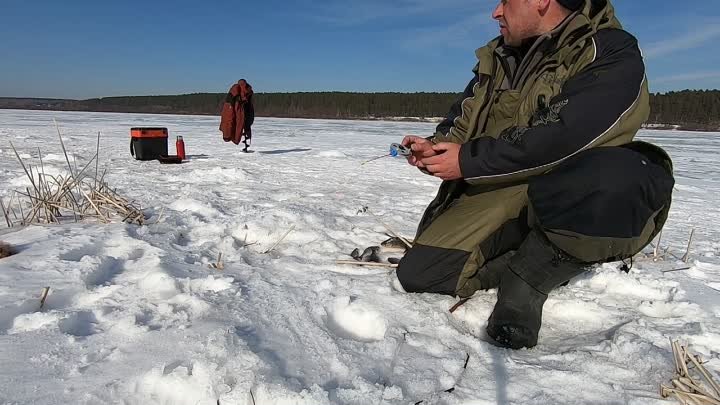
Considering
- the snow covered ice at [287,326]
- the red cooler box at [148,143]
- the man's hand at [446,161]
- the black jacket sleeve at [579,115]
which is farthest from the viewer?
the red cooler box at [148,143]

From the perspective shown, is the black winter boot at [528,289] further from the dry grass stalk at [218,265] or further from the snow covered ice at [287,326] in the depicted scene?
the dry grass stalk at [218,265]

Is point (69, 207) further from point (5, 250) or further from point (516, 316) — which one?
point (516, 316)

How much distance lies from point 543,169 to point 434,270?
624 millimetres

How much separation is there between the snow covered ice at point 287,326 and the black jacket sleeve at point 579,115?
0.63 metres

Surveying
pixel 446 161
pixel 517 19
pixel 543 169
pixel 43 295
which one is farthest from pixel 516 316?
pixel 43 295

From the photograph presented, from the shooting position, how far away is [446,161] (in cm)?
185

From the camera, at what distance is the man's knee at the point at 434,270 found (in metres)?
1.93

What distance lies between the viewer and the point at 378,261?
95.3 inches

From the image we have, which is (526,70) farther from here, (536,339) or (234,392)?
(234,392)

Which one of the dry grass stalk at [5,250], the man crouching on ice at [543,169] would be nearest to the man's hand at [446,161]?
the man crouching on ice at [543,169]

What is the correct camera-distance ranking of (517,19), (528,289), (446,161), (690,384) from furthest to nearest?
(517,19), (446,161), (528,289), (690,384)

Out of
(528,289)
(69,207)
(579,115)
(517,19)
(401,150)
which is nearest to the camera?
(579,115)

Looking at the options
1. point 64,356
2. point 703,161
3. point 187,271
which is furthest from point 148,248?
point 703,161

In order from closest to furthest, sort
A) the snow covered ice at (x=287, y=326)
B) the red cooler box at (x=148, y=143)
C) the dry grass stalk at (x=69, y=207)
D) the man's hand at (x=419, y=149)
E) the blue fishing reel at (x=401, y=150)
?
the snow covered ice at (x=287, y=326), the man's hand at (x=419, y=149), the blue fishing reel at (x=401, y=150), the dry grass stalk at (x=69, y=207), the red cooler box at (x=148, y=143)
